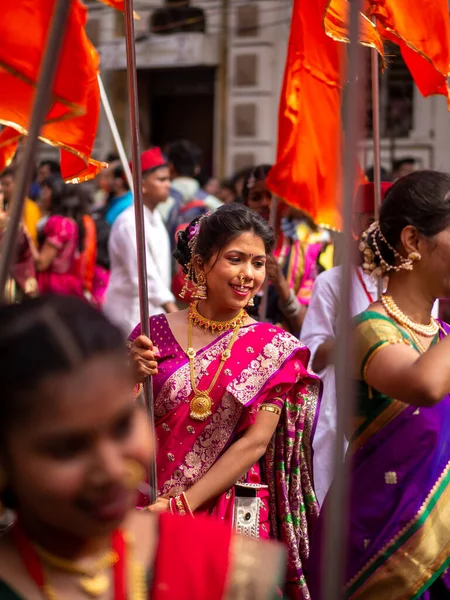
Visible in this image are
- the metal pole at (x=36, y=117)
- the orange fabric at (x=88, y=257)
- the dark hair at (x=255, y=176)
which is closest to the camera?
the metal pole at (x=36, y=117)

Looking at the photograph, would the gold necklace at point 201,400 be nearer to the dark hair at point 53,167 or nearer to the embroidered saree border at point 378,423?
the embroidered saree border at point 378,423

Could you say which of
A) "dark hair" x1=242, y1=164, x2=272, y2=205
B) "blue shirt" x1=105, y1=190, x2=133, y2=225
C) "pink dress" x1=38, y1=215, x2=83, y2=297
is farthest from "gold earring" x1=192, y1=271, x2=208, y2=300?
"pink dress" x1=38, y1=215, x2=83, y2=297

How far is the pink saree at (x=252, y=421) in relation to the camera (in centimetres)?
312

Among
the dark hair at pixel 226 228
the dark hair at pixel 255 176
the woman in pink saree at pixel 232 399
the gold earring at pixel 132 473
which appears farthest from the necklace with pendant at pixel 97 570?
the dark hair at pixel 255 176

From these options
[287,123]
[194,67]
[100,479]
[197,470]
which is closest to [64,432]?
[100,479]

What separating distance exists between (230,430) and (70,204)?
16.2 feet

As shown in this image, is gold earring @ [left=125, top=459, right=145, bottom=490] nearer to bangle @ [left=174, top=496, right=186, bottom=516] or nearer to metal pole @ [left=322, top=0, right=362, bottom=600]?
metal pole @ [left=322, top=0, right=362, bottom=600]

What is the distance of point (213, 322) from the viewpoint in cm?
328

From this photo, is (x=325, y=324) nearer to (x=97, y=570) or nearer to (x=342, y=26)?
(x=342, y=26)

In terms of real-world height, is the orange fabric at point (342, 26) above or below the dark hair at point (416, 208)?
above

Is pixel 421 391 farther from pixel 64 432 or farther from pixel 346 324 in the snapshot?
pixel 64 432

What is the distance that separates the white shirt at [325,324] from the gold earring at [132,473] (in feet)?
9.28

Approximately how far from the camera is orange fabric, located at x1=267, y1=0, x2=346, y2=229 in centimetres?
456

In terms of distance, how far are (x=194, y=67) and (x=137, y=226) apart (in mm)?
13959
